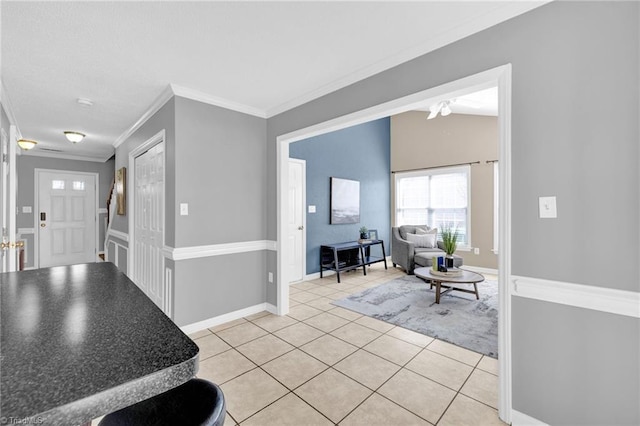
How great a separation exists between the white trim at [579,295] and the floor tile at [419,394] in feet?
2.80

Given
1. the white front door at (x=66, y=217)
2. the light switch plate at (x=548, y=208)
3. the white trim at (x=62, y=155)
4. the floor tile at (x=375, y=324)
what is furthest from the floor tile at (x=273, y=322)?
the white front door at (x=66, y=217)

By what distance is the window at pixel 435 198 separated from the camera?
583 cm

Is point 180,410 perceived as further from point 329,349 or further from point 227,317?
point 227,317

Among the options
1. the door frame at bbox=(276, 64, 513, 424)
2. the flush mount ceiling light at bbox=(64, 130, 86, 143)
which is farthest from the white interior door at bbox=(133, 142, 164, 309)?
the door frame at bbox=(276, 64, 513, 424)

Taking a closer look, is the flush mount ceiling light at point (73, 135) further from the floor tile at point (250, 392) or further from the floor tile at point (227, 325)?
the floor tile at point (250, 392)

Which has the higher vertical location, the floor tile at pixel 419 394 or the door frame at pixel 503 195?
the door frame at pixel 503 195

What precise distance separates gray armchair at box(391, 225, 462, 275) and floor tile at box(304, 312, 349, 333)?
2.31 m

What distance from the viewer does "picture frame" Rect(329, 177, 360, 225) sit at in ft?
18.1

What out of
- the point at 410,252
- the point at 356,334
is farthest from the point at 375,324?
the point at 410,252

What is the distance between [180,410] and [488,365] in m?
2.36

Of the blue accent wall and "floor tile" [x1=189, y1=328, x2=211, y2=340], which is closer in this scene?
"floor tile" [x1=189, y1=328, x2=211, y2=340]

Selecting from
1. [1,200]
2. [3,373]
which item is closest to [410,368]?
[3,373]

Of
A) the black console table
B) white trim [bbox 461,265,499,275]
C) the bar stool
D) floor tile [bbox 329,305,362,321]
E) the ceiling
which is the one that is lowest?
floor tile [bbox 329,305,362,321]

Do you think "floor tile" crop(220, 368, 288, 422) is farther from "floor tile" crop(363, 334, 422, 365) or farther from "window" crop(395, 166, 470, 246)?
"window" crop(395, 166, 470, 246)
